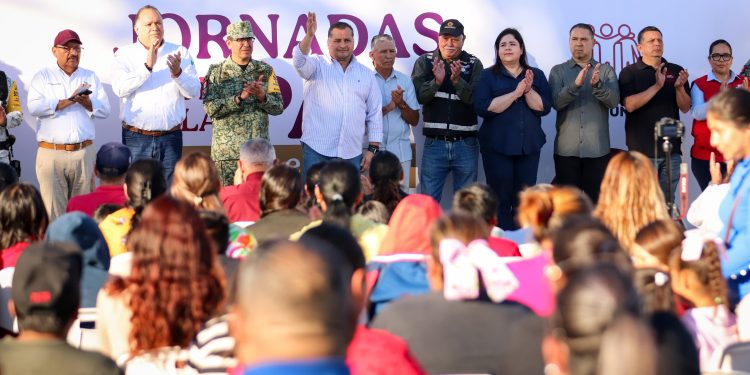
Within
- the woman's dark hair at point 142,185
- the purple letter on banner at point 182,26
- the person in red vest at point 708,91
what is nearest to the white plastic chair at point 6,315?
the woman's dark hair at point 142,185

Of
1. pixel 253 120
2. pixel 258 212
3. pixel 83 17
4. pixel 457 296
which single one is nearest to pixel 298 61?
pixel 253 120

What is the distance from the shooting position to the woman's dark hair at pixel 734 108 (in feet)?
14.2

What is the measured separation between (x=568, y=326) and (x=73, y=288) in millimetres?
1383

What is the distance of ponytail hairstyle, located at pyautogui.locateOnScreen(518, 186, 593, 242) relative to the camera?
445 centimetres

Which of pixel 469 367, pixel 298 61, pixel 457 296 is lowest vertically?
pixel 469 367

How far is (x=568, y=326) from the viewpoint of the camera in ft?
6.62

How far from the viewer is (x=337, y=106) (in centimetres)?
809

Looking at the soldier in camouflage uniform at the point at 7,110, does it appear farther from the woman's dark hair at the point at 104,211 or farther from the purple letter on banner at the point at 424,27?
the purple letter on banner at the point at 424,27

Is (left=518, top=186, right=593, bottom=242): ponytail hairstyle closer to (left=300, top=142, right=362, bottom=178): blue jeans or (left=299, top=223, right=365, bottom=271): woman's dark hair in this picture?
(left=299, top=223, right=365, bottom=271): woman's dark hair

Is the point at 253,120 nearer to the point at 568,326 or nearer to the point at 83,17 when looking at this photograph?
the point at 83,17

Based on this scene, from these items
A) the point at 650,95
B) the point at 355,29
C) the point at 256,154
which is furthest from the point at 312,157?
the point at 650,95

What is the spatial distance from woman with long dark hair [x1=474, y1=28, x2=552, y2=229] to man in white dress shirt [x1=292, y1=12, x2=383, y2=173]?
0.82 m

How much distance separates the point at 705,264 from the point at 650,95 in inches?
194

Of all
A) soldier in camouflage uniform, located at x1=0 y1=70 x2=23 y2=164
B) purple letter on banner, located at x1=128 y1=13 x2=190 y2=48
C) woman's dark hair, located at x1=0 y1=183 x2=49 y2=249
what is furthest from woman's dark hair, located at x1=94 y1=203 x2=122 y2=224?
purple letter on banner, located at x1=128 y1=13 x2=190 y2=48
